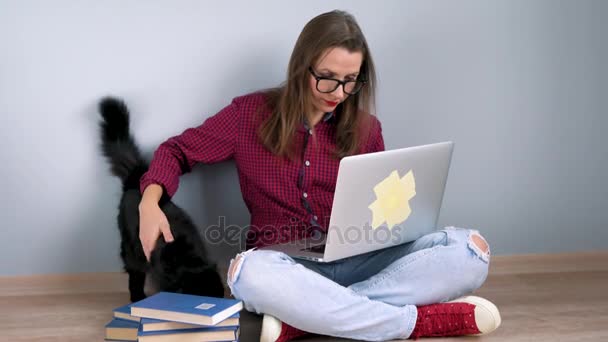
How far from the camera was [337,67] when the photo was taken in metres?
1.47

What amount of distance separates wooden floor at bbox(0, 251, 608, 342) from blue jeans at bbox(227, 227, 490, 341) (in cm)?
13

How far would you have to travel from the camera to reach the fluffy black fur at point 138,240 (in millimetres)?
1350

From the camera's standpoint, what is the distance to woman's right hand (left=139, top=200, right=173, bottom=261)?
1.36 metres

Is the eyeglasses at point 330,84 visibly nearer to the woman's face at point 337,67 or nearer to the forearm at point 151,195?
the woman's face at point 337,67

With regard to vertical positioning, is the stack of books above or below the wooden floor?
above

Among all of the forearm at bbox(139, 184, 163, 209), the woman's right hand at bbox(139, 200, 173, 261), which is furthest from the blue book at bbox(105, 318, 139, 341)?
the forearm at bbox(139, 184, 163, 209)

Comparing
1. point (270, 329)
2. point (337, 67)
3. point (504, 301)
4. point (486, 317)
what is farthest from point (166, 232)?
point (504, 301)

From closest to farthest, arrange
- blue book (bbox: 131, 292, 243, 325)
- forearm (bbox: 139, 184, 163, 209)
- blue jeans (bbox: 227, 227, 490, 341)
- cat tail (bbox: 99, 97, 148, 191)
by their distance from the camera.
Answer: blue book (bbox: 131, 292, 243, 325) < blue jeans (bbox: 227, 227, 490, 341) < forearm (bbox: 139, 184, 163, 209) < cat tail (bbox: 99, 97, 148, 191)

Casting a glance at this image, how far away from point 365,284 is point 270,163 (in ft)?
1.23

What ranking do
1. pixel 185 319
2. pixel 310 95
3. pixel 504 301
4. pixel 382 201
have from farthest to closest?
pixel 504 301 → pixel 310 95 → pixel 382 201 → pixel 185 319

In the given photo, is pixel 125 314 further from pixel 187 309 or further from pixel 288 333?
pixel 288 333

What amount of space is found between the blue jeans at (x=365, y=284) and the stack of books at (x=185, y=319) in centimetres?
8

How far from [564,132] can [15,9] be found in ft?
5.01

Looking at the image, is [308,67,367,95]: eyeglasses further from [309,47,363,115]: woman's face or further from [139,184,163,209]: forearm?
[139,184,163,209]: forearm
